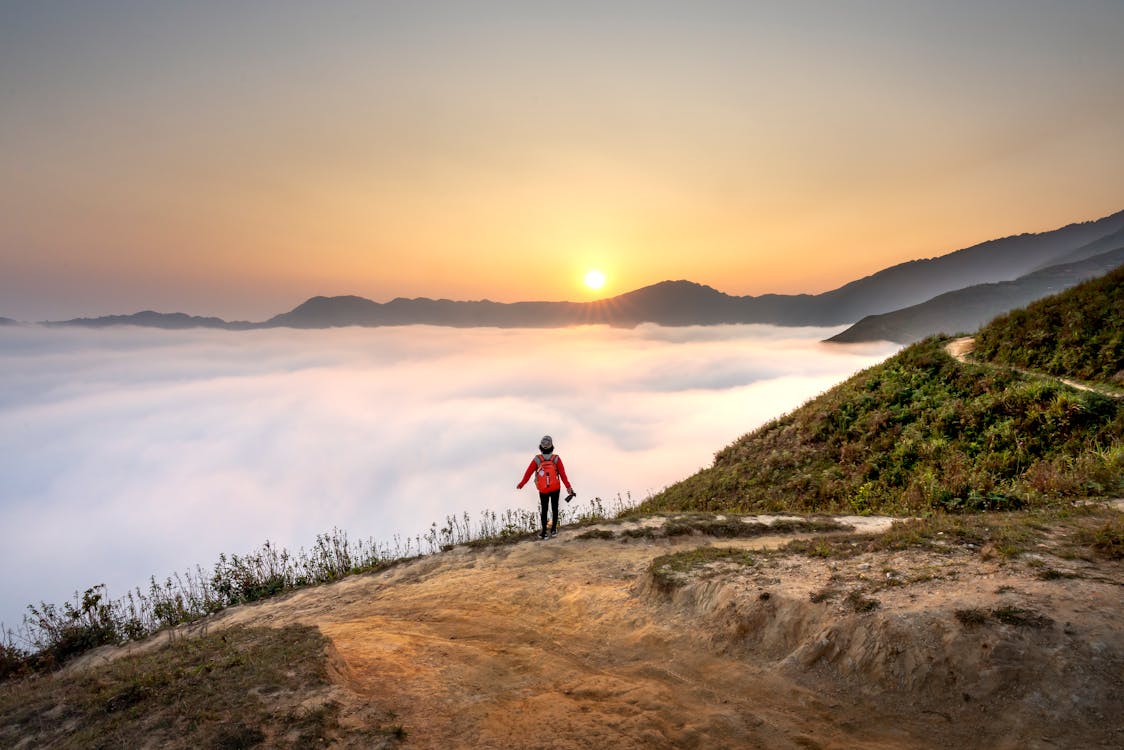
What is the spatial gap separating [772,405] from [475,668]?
496 feet

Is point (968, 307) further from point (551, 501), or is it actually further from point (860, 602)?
point (860, 602)

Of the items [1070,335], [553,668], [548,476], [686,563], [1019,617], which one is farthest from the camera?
[1070,335]

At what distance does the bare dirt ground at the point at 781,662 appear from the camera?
5.22 meters

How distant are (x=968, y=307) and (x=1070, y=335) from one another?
534 feet

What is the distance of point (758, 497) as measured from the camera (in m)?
22.4

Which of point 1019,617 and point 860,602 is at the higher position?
point 1019,617

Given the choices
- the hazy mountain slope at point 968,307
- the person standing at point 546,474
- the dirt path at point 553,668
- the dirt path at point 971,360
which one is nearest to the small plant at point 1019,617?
the dirt path at point 553,668

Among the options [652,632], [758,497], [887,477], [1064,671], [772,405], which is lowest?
[772,405]

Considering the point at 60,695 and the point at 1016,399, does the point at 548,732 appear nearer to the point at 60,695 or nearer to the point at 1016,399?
the point at 60,695

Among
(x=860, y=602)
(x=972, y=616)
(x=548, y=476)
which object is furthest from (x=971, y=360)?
(x=972, y=616)

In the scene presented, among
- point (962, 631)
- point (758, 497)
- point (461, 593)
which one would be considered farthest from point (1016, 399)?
point (461, 593)

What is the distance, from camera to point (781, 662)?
6.70m

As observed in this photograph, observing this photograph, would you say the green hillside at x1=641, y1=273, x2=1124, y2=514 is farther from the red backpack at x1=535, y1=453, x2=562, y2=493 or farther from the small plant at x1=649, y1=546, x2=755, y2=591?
the red backpack at x1=535, y1=453, x2=562, y2=493

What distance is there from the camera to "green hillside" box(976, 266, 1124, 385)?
62.3 feet
